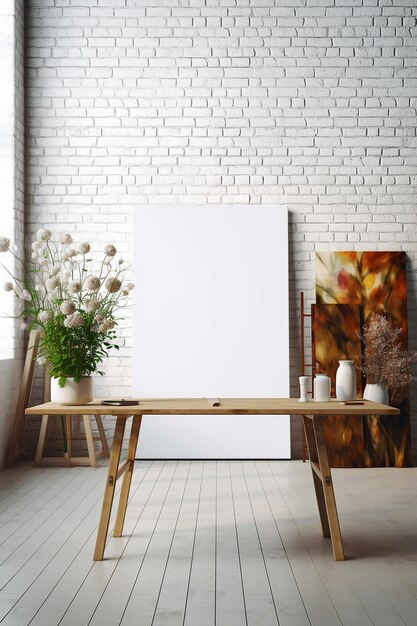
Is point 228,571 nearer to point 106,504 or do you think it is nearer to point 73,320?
point 106,504

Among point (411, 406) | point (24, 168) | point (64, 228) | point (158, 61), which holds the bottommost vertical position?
point (411, 406)

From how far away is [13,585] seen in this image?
10.1 ft

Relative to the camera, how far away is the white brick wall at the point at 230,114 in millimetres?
A: 6566

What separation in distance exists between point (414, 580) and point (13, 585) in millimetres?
1703

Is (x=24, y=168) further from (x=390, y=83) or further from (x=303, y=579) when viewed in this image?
(x=303, y=579)

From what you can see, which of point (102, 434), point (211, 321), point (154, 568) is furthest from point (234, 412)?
point (102, 434)

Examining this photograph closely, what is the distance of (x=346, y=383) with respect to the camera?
3.68 metres

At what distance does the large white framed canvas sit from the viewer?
628 cm

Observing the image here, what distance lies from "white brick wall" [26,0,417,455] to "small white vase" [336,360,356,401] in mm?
2862

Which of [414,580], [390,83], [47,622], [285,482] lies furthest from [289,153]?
[47,622]

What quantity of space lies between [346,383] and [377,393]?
2.26 m

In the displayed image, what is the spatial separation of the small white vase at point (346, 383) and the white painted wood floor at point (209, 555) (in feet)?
2.48

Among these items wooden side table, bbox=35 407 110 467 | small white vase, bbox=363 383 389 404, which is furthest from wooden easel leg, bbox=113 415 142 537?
small white vase, bbox=363 383 389 404

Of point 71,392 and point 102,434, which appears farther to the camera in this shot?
point 102,434
